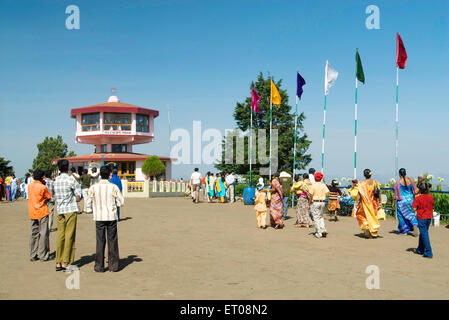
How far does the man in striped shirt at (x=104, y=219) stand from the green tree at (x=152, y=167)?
31.5 m

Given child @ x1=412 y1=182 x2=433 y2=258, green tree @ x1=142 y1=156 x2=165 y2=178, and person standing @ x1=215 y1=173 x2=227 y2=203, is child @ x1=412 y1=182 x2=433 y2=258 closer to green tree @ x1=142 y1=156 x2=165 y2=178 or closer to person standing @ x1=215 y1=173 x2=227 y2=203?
person standing @ x1=215 y1=173 x2=227 y2=203

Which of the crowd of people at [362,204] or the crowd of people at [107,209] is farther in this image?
the crowd of people at [362,204]

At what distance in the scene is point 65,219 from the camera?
6879 mm

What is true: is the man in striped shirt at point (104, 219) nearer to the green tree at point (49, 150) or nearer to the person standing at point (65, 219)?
the person standing at point (65, 219)

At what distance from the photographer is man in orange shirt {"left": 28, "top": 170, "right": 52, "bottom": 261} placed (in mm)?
7520

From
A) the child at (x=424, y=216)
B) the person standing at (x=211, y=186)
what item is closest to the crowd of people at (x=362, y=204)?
the child at (x=424, y=216)

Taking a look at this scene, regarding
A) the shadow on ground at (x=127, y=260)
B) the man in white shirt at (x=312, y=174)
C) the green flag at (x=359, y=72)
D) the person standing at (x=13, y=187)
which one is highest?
the green flag at (x=359, y=72)

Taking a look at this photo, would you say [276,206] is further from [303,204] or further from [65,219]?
[65,219]

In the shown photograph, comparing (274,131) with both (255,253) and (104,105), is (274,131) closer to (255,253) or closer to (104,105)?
(104,105)

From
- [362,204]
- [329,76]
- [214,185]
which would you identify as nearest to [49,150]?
[214,185]

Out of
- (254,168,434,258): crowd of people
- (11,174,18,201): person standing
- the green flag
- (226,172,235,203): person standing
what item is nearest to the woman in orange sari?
(254,168,434,258): crowd of people

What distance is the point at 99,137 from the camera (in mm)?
40812

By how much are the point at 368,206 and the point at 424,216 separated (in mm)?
2602

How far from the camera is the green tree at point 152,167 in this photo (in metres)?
38.1
